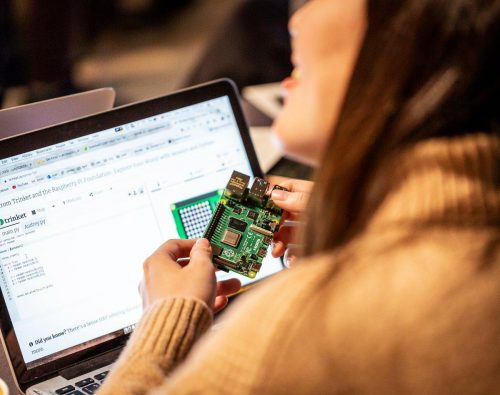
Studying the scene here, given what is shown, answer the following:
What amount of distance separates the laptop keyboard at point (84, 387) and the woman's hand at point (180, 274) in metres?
0.20

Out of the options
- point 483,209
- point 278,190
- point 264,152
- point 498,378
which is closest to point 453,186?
point 483,209

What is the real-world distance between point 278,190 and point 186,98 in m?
0.24

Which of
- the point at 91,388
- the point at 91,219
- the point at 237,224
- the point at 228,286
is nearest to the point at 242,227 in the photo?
the point at 237,224

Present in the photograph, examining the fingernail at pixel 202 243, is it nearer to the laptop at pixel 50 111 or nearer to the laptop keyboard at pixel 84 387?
the laptop keyboard at pixel 84 387

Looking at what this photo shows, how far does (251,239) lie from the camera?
960mm

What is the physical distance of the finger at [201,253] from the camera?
865 mm

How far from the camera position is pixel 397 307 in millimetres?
511

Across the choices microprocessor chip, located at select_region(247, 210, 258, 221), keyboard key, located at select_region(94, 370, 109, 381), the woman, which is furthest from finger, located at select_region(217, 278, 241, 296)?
the woman

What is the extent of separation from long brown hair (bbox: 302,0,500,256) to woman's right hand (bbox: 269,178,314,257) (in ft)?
1.20

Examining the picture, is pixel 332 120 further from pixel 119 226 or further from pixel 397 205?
pixel 119 226

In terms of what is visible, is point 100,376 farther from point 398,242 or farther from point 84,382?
point 398,242

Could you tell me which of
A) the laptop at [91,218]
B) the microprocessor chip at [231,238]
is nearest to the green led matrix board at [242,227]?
the microprocessor chip at [231,238]

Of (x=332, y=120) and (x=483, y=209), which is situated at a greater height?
(x=332, y=120)

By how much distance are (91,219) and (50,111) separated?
0.24 meters
